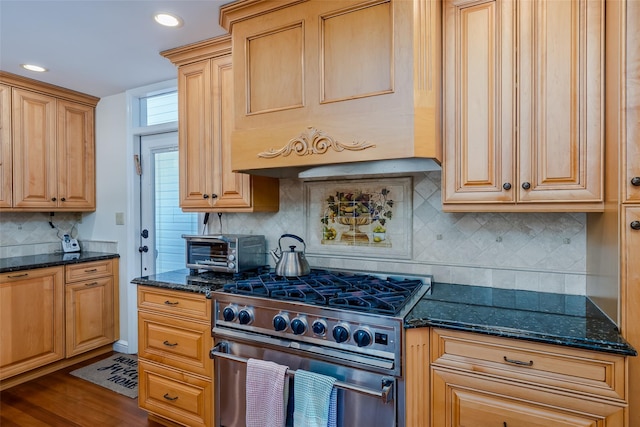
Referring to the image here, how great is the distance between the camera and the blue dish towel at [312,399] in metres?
1.53

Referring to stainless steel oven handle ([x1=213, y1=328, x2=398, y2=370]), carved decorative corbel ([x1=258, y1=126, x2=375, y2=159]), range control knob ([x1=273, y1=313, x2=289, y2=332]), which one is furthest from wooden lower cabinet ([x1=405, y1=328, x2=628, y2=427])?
carved decorative corbel ([x1=258, y1=126, x2=375, y2=159])

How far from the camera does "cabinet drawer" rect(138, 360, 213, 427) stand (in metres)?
2.02

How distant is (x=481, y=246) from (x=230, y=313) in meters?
1.42

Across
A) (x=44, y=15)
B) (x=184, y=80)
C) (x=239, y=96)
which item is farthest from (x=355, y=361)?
(x=44, y=15)

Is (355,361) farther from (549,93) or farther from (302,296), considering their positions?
(549,93)

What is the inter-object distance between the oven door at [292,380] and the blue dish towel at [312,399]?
50mm

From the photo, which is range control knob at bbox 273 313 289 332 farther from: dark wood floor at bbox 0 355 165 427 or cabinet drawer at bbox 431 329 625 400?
dark wood floor at bbox 0 355 165 427

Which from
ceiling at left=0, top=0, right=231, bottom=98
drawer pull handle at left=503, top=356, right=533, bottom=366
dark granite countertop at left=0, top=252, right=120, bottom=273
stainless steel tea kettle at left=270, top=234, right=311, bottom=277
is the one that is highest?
ceiling at left=0, top=0, right=231, bottom=98

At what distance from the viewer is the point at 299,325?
5.37ft

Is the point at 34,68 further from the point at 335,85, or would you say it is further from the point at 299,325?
the point at 299,325

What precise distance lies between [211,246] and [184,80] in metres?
1.24

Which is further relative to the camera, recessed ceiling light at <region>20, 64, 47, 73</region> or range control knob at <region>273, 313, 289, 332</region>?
recessed ceiling light at <region>20, 64, 47, 73</region>

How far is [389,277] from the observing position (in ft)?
6.84

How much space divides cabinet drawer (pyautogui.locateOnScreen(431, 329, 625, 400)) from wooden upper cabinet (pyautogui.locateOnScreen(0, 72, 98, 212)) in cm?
355
